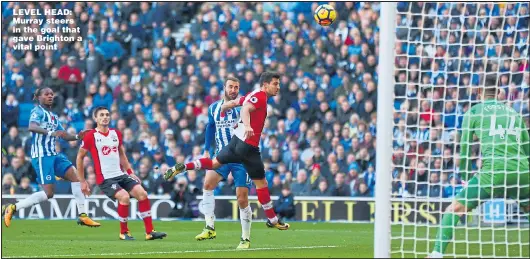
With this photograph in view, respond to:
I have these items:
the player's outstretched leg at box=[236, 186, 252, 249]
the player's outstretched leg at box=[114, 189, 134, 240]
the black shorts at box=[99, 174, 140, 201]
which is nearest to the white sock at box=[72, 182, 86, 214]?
the player's outstretched leg at box=[114, 189, 134, 240]

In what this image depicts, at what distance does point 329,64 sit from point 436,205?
4182 mm

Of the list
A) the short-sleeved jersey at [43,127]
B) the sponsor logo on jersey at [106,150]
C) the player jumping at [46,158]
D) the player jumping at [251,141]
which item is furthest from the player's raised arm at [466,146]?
the short-sleeved jersey at [43,127]

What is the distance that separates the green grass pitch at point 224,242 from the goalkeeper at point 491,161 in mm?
356

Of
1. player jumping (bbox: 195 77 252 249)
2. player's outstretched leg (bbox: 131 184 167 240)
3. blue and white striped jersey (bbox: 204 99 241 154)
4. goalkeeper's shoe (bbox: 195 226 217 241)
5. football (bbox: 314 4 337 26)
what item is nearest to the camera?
Answer: player jumping (bbox: 195 77 252 249)

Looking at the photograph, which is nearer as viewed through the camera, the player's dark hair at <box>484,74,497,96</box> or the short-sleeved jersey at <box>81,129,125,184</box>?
the player's dark hair at <box>484,74,497,96</box>

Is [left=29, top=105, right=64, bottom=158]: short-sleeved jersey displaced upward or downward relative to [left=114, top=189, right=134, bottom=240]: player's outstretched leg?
upward

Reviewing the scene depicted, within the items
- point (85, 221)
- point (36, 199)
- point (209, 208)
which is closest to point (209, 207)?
point (209, 208)

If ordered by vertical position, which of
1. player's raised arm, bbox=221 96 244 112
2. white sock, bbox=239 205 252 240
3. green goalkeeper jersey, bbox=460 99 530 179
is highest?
player's raised arm, bbox=221 96 244 112

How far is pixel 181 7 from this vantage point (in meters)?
25.9

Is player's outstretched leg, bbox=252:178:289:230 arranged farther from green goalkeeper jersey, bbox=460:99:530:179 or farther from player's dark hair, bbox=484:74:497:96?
player's dark hair, bbox=484:74:497:96

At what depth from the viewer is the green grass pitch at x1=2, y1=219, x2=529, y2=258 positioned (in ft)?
42.4

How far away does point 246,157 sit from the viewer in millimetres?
13719

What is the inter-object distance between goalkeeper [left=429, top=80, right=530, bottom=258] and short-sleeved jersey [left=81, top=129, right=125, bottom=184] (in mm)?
5564

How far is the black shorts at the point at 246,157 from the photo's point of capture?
45.0ft
